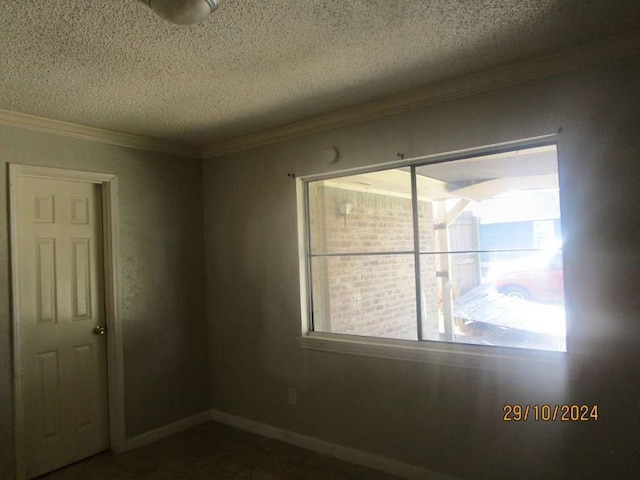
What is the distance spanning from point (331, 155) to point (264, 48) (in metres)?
1.15

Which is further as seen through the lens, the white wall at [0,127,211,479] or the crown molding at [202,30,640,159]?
the white wall at [0,127,211,479]

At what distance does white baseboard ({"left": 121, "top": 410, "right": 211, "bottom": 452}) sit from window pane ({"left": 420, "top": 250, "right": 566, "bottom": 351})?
7.43 feet

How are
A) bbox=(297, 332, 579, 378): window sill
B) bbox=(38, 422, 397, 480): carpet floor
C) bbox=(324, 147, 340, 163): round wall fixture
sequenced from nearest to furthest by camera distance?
1. bbox=(297, 332, 579, 378): window sill
2. bbox=(38, 422, 397, 480): carpet floor
3. bbox=(324, 147, 340, 163): round wall fixture

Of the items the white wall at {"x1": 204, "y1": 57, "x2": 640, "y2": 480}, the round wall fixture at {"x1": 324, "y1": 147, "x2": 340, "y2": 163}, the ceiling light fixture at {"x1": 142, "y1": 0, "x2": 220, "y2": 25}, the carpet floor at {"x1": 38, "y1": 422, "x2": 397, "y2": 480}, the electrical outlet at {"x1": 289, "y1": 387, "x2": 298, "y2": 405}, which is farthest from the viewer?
the electrical outlet at {"x1": 289, "y1": 387, "x2": 298, "y2": 405}

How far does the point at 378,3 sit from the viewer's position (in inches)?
67.5

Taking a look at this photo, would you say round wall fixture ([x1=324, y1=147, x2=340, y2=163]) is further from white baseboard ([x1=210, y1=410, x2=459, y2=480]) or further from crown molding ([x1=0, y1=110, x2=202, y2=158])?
white baseboard ([x1=210, y1=410, x2=459, y2=480])

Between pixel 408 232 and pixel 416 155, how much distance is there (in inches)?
20.1

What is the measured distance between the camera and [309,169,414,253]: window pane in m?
2.91

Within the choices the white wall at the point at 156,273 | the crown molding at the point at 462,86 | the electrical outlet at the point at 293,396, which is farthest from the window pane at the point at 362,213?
the white wall at the point at 156,273

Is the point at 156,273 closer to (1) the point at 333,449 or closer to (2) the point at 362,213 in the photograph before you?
(2) the point at 362,213

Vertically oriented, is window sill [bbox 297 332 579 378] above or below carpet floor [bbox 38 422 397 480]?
above
